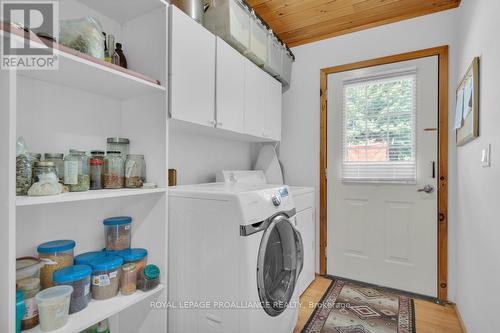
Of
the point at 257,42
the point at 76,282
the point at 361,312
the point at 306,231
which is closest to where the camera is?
the point at 76,282

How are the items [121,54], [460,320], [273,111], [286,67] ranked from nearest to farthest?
[121,54], [460,320], [273,111], [286,67]

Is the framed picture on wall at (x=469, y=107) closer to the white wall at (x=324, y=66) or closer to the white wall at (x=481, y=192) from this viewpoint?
the white wall at (x=481, y=192)

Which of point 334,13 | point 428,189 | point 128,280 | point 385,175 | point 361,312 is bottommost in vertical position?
point 361,312

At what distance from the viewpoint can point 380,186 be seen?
97.0 inches

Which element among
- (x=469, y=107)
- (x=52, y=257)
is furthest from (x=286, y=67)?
(x=52, y=257)

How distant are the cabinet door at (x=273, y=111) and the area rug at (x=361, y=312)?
5.03ft

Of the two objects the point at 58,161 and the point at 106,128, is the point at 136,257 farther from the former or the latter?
the point at 106,128

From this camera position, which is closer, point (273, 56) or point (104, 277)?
point (104, 277)

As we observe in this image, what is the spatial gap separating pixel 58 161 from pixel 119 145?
1.15ft

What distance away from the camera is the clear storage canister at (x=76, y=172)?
3.80ft

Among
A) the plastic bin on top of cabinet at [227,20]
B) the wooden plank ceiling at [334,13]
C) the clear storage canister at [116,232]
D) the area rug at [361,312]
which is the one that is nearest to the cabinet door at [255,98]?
the plastic bin on top of cabinet at [227,20]

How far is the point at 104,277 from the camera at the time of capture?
124cm

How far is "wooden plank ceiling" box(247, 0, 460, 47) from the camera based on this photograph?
86.2 inches

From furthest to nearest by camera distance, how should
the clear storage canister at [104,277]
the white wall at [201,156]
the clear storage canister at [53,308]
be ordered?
the white wall at [201,156] → the clear storage canister at [104,277] → the clear storage canister at [53,308]
